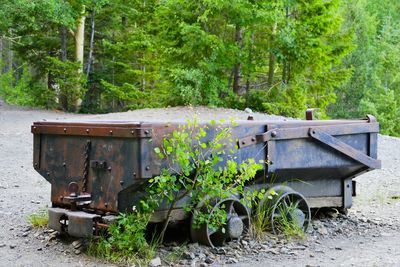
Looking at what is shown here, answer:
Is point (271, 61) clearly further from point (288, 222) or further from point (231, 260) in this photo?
point (231, 260)

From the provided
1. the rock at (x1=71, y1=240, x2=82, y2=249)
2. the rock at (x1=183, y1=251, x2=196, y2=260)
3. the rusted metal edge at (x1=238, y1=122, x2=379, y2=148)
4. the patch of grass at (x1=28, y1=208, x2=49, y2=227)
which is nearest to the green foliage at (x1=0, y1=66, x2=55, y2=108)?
the patch of grass at (x1=28, y1=208, x2=49, y2=227)

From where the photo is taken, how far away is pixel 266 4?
63.4 feet

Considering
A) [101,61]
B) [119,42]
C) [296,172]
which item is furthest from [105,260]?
[101,61]

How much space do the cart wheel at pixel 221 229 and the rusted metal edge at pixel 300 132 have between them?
0.61 m

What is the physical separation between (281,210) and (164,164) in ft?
5.37

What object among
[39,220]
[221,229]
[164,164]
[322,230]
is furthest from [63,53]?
[164,164]

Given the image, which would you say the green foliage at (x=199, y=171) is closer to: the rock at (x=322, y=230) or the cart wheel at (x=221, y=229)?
the cart wheel at (x=221, y=229)

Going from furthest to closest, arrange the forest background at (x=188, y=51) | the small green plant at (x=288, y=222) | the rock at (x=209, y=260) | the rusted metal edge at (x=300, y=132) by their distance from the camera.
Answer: the forest background at (x=188, y=51) < the small green plant at (x=288, y=222) < the rusted metal edge at (x=300, y=132) < the rock at (x=209, y=260)

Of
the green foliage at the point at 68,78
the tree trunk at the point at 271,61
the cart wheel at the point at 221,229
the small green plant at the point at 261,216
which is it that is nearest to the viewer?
the cart wheel at the point at 221,229

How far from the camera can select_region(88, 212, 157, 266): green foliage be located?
18.0 ft

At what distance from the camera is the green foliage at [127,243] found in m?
5.49

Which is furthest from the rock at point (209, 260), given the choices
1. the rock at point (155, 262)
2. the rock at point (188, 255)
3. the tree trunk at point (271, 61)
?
the tree trunk at point (271, 61)

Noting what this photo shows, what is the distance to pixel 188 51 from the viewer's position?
19656mm

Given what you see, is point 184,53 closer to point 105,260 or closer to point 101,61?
point 101,61
